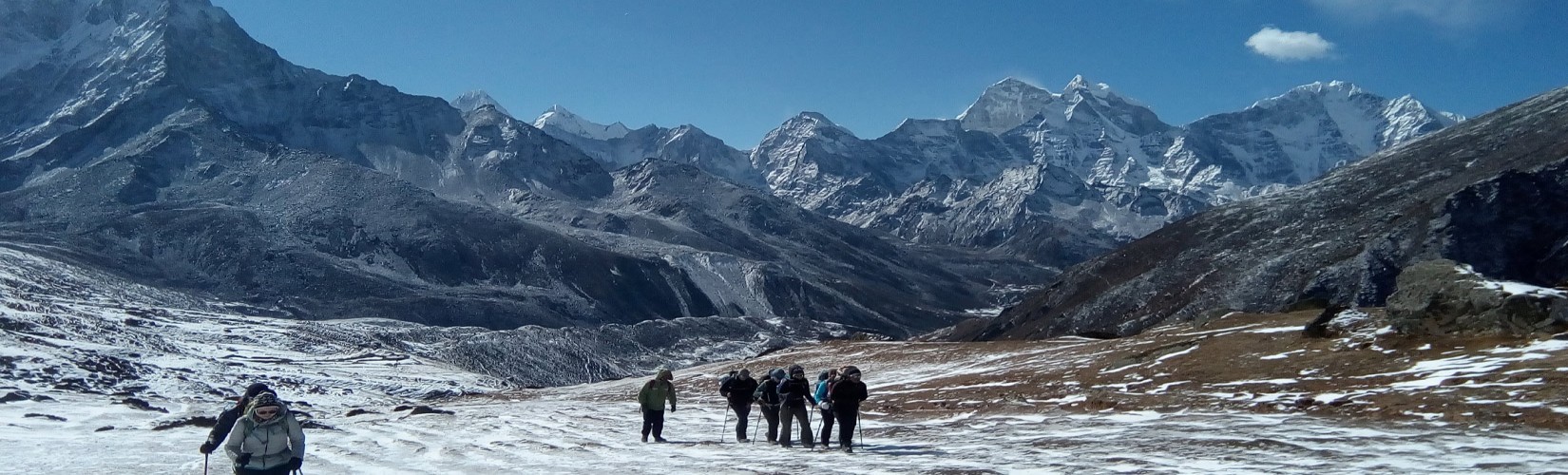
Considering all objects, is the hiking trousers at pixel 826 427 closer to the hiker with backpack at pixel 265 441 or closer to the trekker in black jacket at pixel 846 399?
the trekker in black jacket at pixel 846 399

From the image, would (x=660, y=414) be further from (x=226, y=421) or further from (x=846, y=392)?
(x=226, y=421)

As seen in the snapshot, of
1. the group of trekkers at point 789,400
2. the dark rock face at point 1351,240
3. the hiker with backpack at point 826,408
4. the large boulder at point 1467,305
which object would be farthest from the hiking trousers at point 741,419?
the dark rock face at point 1351,240

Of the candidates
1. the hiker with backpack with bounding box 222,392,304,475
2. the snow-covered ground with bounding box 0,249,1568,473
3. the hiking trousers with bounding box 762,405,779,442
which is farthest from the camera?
the hiking trousers with bounding box 762,405,779,442

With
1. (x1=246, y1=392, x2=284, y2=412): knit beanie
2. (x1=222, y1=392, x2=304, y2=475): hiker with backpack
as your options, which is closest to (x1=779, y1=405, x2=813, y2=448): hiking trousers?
(x1=222, y1=392, x2=304, y2=475): hiker with backpack

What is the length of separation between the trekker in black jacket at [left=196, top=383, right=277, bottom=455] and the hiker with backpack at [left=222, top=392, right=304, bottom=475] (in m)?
0.53

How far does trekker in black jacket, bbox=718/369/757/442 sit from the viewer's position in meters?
29.9

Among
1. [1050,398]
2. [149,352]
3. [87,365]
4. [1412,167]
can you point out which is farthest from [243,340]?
[1412,167]

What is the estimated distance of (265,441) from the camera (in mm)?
16562

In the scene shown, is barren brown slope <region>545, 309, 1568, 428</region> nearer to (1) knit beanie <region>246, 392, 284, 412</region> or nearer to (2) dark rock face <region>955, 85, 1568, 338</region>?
(1) knit beanie <region>246, 392, 284, 412</region>

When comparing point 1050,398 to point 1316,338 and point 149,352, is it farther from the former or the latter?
point 149,352

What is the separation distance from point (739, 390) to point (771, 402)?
1790mm

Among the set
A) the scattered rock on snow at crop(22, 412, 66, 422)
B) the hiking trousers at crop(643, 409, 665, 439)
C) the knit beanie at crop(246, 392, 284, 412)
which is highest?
the knit beanie at crop(246, 392, 284, 412)

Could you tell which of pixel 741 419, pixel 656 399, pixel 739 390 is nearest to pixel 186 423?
pixel 656 399

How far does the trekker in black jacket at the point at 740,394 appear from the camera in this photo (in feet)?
98.1
